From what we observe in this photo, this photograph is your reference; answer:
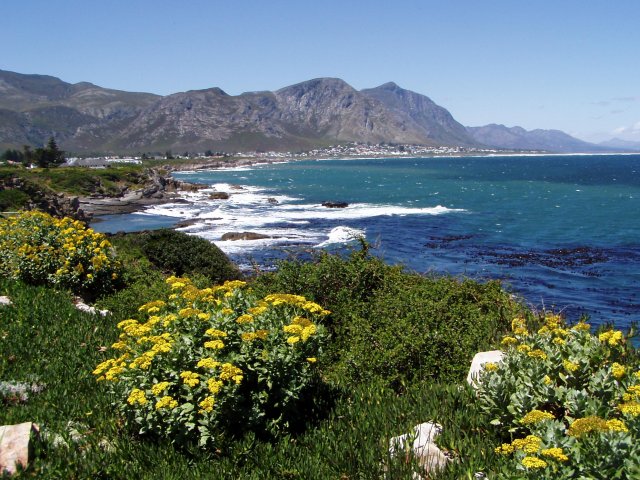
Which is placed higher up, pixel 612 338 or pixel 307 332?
pixel 612 338

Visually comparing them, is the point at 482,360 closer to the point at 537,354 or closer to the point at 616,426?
the point at 537,354

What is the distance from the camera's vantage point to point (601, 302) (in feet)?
89.8

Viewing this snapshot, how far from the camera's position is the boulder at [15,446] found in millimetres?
5312

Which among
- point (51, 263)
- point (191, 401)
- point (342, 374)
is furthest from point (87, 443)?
point (51, 263)

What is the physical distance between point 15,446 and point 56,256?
8.01 m

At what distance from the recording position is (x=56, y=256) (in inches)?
496

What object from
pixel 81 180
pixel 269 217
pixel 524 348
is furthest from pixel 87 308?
pixel 81 180

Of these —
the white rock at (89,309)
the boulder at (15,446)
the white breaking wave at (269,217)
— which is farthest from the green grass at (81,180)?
the boulder at (15,446)

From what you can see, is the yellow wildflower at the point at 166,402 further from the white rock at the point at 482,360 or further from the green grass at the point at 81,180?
the green grass at the point at 81,180

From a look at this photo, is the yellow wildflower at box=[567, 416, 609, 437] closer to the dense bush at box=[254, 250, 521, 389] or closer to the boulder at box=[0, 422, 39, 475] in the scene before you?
the dense bush at box=[254, 250, 521, 389]

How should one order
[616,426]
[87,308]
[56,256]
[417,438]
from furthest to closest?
1. [56,256]
2. [87,308]
3. [417,438]
4. [616,426]

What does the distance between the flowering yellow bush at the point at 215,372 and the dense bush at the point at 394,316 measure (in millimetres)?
2210

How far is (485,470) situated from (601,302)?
85.0 ft

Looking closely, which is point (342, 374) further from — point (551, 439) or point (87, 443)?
point (551, 439)
